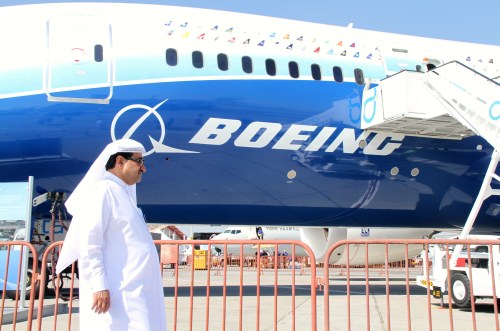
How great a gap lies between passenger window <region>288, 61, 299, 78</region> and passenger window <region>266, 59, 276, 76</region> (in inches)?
11.7

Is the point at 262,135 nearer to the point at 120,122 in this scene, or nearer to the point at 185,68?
the point at 185,68

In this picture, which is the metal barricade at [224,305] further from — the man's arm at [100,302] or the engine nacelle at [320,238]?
→ the man's arm at [100,302]

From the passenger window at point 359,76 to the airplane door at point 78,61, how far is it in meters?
4.44

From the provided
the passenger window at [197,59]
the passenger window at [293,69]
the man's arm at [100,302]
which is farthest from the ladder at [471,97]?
the man's arm at [100,302]

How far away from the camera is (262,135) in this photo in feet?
32.6

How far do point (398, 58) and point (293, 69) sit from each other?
245 cm

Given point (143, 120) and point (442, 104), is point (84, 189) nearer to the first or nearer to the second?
point (143, 120)

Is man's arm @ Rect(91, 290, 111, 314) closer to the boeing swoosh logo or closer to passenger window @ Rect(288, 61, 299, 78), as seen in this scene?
the boeing swoosh logo

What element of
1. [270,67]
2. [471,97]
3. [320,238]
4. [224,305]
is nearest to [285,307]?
[320,238]

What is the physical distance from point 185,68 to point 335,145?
297cm

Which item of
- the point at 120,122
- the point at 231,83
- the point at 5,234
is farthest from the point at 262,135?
the point at 5,234

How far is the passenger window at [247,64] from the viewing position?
9.96 metres

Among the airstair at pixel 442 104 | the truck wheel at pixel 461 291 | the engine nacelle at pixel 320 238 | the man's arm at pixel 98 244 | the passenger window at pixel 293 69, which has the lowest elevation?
the truck wheel at pixel 461 291

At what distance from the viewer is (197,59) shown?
31.8 feet
